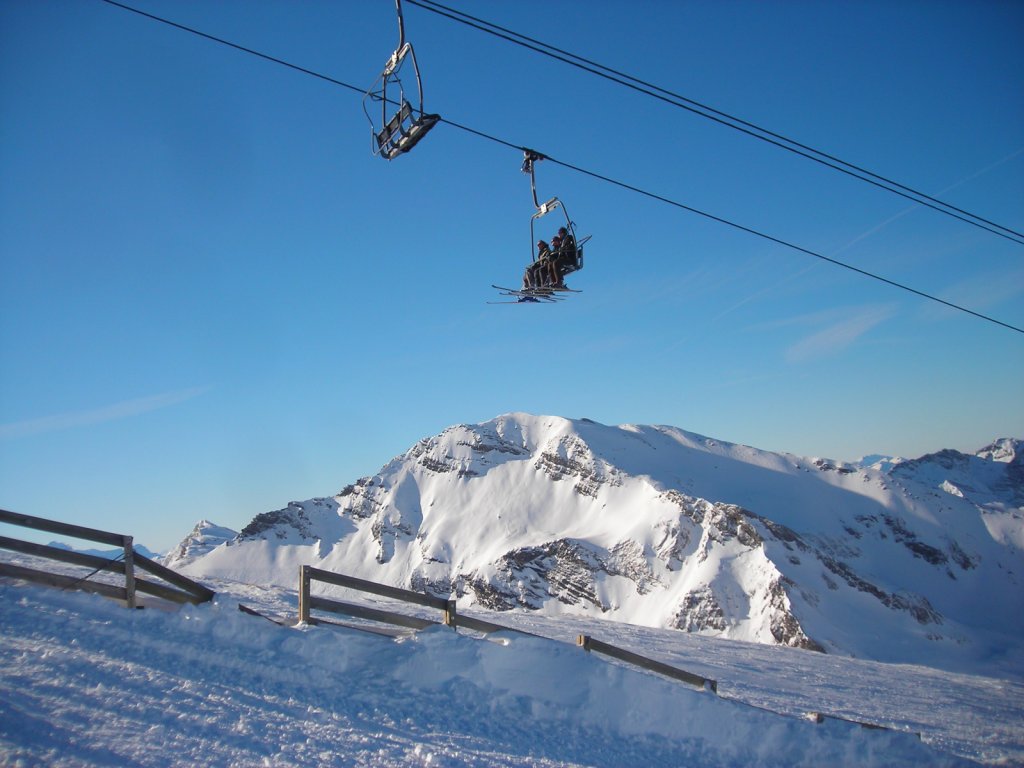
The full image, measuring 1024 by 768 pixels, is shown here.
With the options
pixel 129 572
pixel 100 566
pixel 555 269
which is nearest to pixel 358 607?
pixel 129 572

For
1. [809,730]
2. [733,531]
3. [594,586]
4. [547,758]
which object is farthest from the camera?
[594,586]

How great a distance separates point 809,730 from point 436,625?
5612 millimetres

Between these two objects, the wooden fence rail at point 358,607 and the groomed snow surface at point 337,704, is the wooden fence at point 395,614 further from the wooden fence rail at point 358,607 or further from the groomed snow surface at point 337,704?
the groomed snow surface at point 337,704

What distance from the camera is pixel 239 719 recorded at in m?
7.99

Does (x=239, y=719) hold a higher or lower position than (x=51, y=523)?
lower

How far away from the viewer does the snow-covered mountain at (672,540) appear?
378 ft

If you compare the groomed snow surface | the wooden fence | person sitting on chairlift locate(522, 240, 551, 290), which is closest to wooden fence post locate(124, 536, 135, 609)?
the groomed snow surface

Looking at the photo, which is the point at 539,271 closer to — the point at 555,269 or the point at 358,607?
the point at 555,269

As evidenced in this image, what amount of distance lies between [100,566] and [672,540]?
12575 cm

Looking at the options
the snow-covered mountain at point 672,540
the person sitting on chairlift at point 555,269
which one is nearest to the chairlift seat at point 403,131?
the person sitting on chairlift at point 555,269

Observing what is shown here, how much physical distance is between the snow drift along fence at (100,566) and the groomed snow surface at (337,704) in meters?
0.22

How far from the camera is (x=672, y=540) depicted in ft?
423

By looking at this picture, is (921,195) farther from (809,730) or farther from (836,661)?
(836,661)

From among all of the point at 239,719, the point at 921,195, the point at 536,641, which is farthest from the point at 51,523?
the point at 921,195
